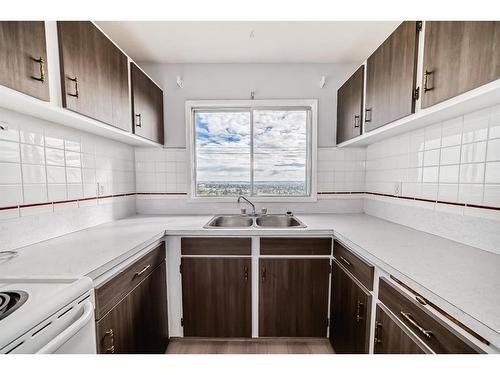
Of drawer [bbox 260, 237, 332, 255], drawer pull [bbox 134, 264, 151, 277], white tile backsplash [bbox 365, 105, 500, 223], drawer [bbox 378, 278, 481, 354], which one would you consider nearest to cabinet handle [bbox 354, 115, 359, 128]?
white tile backsplash [bbox 365, 105, 500, 223]

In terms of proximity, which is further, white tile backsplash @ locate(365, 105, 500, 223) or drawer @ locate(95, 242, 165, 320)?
white tile backsplash @ locate(365, 105, 500, 223)

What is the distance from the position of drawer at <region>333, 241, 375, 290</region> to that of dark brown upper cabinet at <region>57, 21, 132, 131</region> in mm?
1706

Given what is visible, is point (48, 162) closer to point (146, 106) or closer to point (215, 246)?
point (146, 106)

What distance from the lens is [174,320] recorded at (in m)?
1.65

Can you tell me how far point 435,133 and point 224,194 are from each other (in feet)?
5.78

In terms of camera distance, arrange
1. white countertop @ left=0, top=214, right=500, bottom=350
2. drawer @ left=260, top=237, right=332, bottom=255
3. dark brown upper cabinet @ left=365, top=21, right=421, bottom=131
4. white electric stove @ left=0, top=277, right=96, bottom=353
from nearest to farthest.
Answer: white electric stove @ left=0, top=277, right=96, bottom=353 → white countertop @ left=0, top=214, right=500, bottom=350 → dark brown upper cabinet @ left=365, top=21, right=421, bottom=131 → drawer @ left=260, top=237, right=332, bottom=255

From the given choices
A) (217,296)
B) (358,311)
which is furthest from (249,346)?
(358,311)

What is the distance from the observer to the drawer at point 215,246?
1.57 metres

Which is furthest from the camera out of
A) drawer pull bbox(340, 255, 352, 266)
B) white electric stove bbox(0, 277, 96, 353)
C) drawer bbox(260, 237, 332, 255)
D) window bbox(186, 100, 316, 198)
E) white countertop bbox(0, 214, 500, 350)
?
window bbox(186, 100, 316, 198)

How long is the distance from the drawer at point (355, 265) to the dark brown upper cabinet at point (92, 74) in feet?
5.60

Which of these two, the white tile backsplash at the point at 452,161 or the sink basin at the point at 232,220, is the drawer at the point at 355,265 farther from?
the sink basin at the point at 232,220

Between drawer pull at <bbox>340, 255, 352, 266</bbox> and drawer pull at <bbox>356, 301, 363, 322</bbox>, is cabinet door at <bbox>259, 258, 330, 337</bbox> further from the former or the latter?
drawer pull at <bbox>356, 301, 363, 322</bbox>

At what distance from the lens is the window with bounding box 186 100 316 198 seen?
2.23 m

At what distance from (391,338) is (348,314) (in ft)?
1.40
